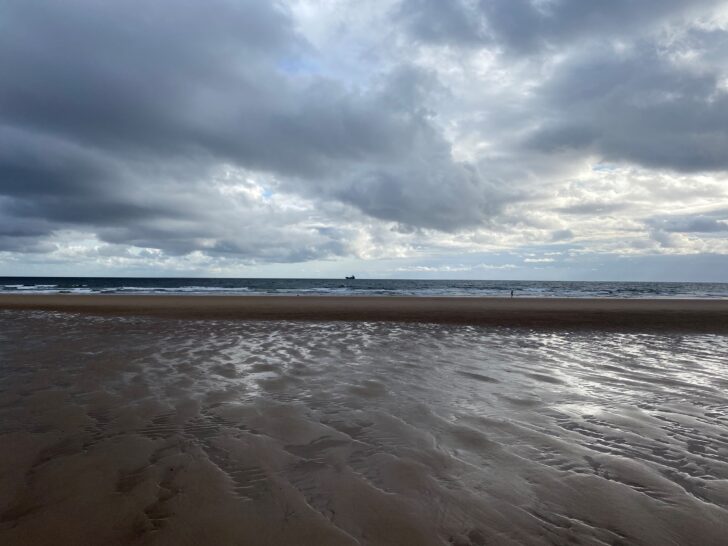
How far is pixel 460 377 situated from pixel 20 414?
Result: 22.9 ft

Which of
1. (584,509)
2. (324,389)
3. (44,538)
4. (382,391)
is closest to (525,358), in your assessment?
(382,391)

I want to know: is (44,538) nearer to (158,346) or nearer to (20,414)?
(20,414)

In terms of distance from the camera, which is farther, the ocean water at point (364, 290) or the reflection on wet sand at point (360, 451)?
the ocean water at point (364, 290)

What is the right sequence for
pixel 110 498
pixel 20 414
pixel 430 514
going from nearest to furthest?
pixel 430 514
pixel 110 498
pixel 20 414

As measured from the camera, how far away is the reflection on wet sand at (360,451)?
296 centimetres

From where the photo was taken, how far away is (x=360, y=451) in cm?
431

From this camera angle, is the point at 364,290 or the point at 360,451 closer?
the point at 360,451

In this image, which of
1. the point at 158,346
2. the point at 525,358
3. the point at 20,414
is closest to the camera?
the point at 20,414

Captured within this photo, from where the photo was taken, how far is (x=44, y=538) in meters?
2.75

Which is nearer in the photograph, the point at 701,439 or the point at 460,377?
the point at 701,439

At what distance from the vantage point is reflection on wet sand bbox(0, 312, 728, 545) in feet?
9.70

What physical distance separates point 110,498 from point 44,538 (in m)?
0.55

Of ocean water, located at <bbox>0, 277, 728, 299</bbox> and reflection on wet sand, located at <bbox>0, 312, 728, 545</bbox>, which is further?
ocean water, located at <bbox>0, 277, 728, 299</bbox>

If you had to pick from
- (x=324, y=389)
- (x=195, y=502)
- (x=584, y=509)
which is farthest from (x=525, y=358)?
(x=195, y=502)
